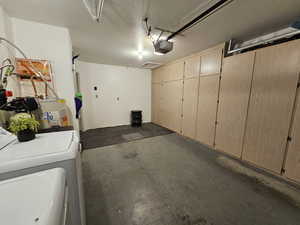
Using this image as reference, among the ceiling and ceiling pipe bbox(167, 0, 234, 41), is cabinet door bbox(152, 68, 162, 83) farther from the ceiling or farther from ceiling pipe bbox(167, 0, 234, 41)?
ceiling pipe bbox(167, 0, 234, 41)

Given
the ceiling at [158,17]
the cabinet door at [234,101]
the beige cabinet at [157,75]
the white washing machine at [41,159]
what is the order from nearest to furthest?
the white washing machine at [41,159], the ceiling at [158,17], the cabinet door at [234,101], the beige cabinet at [157,75]

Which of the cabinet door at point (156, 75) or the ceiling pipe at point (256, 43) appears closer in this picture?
the ceiling pipe at point (256, 43)

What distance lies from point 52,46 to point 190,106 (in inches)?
142

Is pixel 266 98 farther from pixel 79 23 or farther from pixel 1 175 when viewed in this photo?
pixel 79 23

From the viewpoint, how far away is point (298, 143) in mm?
1838

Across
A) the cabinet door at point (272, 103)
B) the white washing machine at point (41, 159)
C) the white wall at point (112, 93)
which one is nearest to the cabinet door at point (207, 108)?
the cabinet door at point (272, 103)

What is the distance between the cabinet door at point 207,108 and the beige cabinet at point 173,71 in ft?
3.06

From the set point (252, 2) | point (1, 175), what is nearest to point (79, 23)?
point (1, 175)

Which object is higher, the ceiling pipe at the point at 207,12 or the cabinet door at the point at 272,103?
the ceiling pipe at the point at 207,12

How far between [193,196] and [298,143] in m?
1.87

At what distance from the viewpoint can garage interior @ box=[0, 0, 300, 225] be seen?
1542 millimetres

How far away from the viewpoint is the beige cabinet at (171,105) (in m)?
4.16

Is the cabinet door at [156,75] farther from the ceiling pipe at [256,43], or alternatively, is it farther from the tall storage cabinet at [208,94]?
the ceiling pipe at [256,43]

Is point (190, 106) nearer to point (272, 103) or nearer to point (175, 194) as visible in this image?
point (272, 103)
